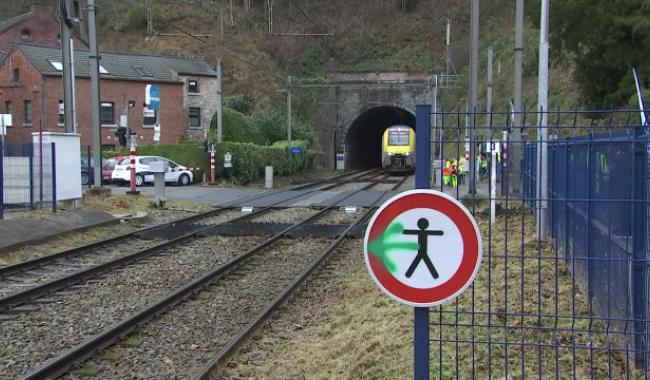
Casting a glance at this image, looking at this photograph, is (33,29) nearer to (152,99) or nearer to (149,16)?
(149,16)

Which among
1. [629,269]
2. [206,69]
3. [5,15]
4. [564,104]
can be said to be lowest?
[629,269]

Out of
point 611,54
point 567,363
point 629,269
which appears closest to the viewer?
point 629,269

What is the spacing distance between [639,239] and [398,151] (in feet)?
150

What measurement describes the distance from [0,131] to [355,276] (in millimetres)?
18261

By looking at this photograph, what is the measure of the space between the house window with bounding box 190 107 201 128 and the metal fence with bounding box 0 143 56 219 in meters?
34.8

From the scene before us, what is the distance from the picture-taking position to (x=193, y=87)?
5222 cm

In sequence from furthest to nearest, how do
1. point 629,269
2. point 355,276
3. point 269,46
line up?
point 269,46, point 355,276, point 629,269

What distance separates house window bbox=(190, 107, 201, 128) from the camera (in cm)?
5206

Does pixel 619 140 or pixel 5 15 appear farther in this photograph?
pixel 5 15

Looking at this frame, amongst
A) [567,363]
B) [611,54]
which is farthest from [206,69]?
[567,363]

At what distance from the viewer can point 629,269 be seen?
506 cm

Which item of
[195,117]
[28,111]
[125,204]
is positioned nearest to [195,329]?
[125,204]

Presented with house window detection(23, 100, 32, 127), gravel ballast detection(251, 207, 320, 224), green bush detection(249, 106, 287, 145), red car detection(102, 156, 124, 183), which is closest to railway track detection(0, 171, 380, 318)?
gravel ballast detection(251, 207, 320, 224)

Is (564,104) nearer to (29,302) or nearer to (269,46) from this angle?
(29,302)
